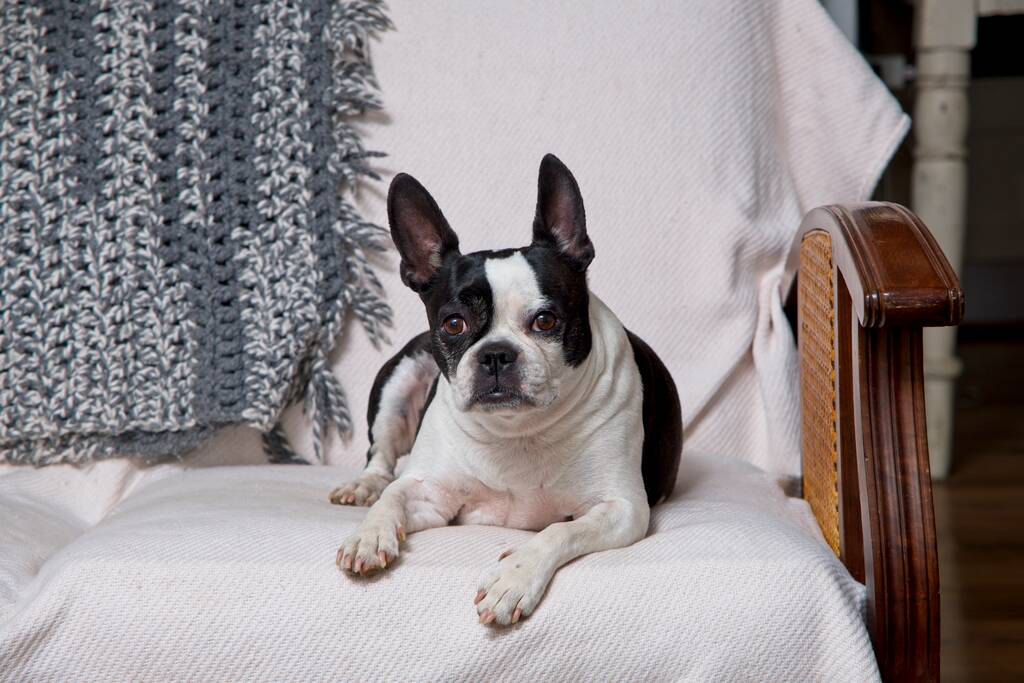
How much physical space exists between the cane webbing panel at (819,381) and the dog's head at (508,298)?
324mm

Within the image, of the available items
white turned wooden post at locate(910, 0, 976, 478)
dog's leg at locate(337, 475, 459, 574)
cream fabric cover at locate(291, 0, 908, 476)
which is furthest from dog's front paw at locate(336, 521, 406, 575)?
white turned wooden post at locate(910, 0, 976, 478)

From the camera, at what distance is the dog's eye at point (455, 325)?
137 centimetres

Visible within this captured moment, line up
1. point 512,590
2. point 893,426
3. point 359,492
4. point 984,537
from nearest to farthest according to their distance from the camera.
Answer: point 512,590 < point 893,426 < point 359,492 < point 984,537

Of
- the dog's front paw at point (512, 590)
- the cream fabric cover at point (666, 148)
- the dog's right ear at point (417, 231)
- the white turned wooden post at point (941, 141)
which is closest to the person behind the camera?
the dog's front paw at point (512, 590)

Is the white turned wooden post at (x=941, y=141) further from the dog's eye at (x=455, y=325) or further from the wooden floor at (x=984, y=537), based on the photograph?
the dog's eye at (x=455, y=325)

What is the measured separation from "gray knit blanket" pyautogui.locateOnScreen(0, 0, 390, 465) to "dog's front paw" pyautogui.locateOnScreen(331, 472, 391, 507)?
28 cm

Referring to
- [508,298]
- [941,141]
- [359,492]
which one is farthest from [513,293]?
[941,141]

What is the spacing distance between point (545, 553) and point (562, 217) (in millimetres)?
440

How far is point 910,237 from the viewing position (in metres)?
1.26

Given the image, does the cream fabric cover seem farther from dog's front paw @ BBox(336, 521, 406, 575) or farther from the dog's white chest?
dog's front paw @ BBox(336, 521, 406, 575)

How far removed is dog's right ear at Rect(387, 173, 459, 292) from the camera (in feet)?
4.56

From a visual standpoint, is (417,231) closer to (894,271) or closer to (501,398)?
(501,398)

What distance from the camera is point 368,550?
1.19 m

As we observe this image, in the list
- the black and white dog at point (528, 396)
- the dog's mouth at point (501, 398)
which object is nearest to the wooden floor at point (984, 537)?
the black and white dog at point (528, 396)
